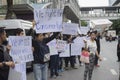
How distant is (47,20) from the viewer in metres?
9.38

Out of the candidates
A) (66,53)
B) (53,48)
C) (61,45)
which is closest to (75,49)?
(66,53)

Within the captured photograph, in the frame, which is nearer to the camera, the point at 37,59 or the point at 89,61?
the point at 37,59

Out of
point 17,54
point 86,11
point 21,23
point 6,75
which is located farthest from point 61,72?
point 86,11

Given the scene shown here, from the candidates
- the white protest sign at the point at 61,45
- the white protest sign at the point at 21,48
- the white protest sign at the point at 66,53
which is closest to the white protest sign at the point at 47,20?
the white protest sign at the point at 21,48

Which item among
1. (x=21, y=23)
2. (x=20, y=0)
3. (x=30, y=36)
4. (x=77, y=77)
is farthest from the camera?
(x=20, y=0)

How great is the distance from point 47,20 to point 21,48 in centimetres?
109

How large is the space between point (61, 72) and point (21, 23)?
252cm

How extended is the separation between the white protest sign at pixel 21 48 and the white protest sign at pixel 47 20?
40 cm

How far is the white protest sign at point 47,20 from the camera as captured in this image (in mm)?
9128

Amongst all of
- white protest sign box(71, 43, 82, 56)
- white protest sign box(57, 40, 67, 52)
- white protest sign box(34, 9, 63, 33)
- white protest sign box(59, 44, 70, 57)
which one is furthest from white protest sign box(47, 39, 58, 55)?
white protest sign box(34, 9, 63, 33)

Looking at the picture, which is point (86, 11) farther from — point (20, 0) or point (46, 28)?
point (46, 28)

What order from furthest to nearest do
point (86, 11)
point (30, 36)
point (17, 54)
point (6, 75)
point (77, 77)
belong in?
point (86, 11), point (77, 77), point (30, 36), point (17, 54), point (6, 75)

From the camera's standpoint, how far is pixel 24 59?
8.66 metres

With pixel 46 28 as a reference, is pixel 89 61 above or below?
below
